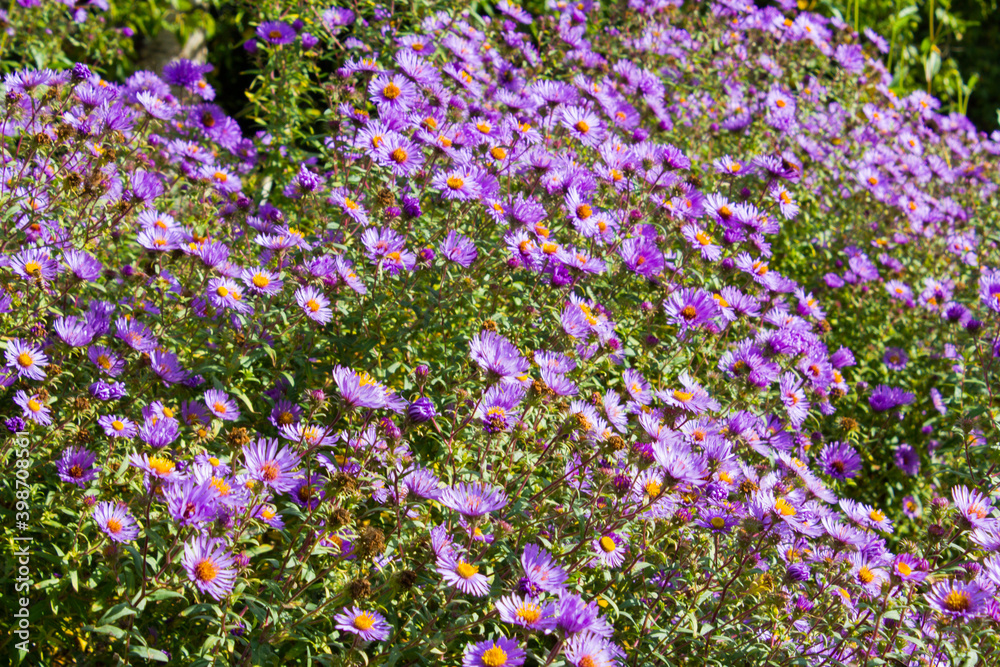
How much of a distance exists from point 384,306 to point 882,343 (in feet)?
9.69

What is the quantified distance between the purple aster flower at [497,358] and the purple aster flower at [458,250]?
415 millimetres

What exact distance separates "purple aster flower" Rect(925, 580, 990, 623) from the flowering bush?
0.01 meters

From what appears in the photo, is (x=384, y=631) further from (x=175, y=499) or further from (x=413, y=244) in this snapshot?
(x=413, y=244)

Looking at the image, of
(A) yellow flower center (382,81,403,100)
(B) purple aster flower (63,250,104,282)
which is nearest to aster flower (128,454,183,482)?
(B) purple aster flower (63,250,104,282)

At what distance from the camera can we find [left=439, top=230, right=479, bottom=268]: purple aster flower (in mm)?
2920

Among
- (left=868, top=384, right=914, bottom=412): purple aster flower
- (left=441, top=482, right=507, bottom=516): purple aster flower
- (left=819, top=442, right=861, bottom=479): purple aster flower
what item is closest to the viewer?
(left=441, top=482, right=507, bottom=516): purple aster flower

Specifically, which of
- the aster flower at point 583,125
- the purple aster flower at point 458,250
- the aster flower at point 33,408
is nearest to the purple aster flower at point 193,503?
the aster flower at point 33,408

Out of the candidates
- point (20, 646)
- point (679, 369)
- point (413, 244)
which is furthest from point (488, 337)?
point (20, 646)

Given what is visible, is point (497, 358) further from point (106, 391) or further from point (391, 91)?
point (391, 91)

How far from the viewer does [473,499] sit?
2162 mm

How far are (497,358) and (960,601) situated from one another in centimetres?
149

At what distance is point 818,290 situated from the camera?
4801 millimetres
